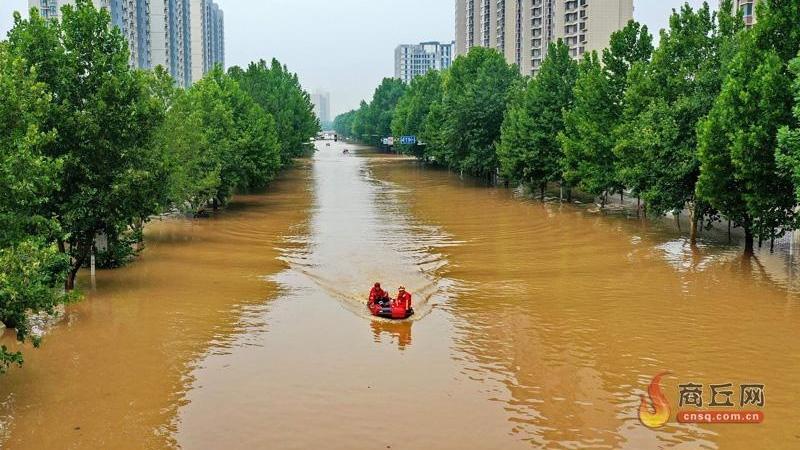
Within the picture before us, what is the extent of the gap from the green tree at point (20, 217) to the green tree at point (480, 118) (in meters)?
46.9

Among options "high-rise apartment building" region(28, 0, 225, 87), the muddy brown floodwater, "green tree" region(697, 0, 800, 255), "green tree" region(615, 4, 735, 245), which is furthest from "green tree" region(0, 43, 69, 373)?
"high-rise apartment building" region(28, 0, 225, 87)

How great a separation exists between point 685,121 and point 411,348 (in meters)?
19.7

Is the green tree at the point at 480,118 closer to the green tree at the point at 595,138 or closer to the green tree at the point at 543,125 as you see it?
the green tree at the point at 543,125

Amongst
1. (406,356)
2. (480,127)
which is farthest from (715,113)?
(480,127)

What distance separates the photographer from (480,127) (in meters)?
63.6

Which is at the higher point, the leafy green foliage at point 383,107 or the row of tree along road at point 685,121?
the leafy green foliage at point 383,107

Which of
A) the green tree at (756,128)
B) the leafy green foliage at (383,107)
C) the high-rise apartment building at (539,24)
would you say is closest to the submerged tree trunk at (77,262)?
the green tree at (756,128)

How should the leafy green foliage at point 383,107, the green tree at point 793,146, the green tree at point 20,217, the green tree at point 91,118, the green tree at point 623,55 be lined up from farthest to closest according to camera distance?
1. the leafy green foliage at point 383,107
2. the green tree at point 623,55
3. the green tree at point 91,118
4. the green tree at point 793,146
5. the green tree at point 20,217

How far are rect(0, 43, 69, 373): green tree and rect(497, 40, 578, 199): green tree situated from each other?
3777cm

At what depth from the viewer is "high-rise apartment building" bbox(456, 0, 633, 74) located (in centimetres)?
9619

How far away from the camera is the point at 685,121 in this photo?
32.5 metres

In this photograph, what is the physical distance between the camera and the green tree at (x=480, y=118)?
208 ft

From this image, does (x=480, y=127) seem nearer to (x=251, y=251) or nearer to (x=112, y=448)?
(x=251, y=251)

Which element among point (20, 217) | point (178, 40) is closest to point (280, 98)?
point (20, 217)
